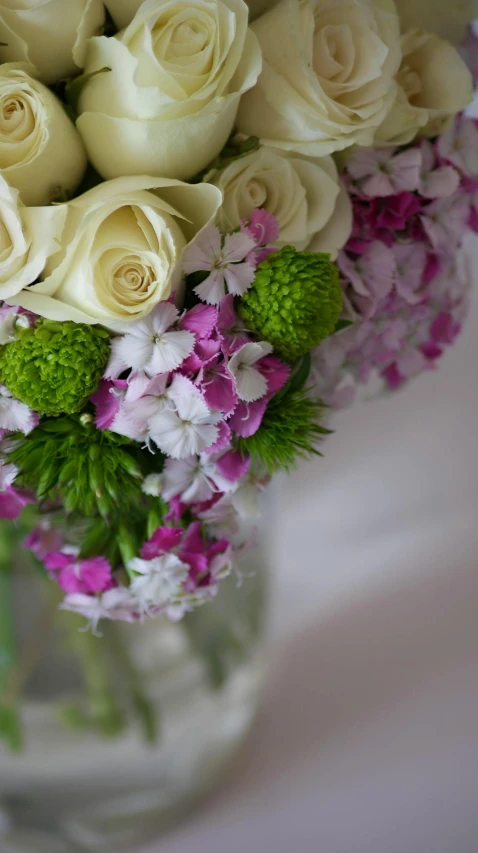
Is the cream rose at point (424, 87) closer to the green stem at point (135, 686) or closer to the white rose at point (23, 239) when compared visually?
the white rose at point (23, 239)

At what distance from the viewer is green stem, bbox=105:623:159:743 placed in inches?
22.5

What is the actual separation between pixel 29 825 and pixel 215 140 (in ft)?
1.78

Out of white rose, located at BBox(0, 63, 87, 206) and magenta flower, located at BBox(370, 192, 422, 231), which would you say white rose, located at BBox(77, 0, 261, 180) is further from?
magenta flower, located at BBox(370, 192, 422, 231)

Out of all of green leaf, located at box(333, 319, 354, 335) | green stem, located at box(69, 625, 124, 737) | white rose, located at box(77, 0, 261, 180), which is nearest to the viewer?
white rose, located at box(77, 0, 261, 180)

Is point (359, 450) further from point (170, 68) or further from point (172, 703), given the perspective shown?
point (170, 68)

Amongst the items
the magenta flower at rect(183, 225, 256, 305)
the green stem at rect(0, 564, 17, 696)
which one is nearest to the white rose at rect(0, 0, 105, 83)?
the magenta flower at rect(183, 225, 256, 305)

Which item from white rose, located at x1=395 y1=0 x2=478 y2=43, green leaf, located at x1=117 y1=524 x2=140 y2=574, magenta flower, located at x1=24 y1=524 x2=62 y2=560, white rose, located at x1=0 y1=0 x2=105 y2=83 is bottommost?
magenta flower, located at x1=24 y1=524 x2=62 y2=560

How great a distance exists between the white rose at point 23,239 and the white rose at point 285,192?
3.2 inches

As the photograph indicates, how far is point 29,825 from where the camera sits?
0.63 metres

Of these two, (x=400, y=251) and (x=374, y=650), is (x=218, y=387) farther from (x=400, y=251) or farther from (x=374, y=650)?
(x=374, y=650)

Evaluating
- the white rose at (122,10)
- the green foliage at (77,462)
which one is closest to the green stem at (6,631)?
the green foliage at (77,462)

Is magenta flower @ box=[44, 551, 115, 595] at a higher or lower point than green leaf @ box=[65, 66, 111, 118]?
lower

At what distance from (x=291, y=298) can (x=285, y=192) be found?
0.07 meters

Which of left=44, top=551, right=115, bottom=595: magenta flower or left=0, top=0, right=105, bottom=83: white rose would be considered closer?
left=0, top=0, right=105, bottom=83: white rose
